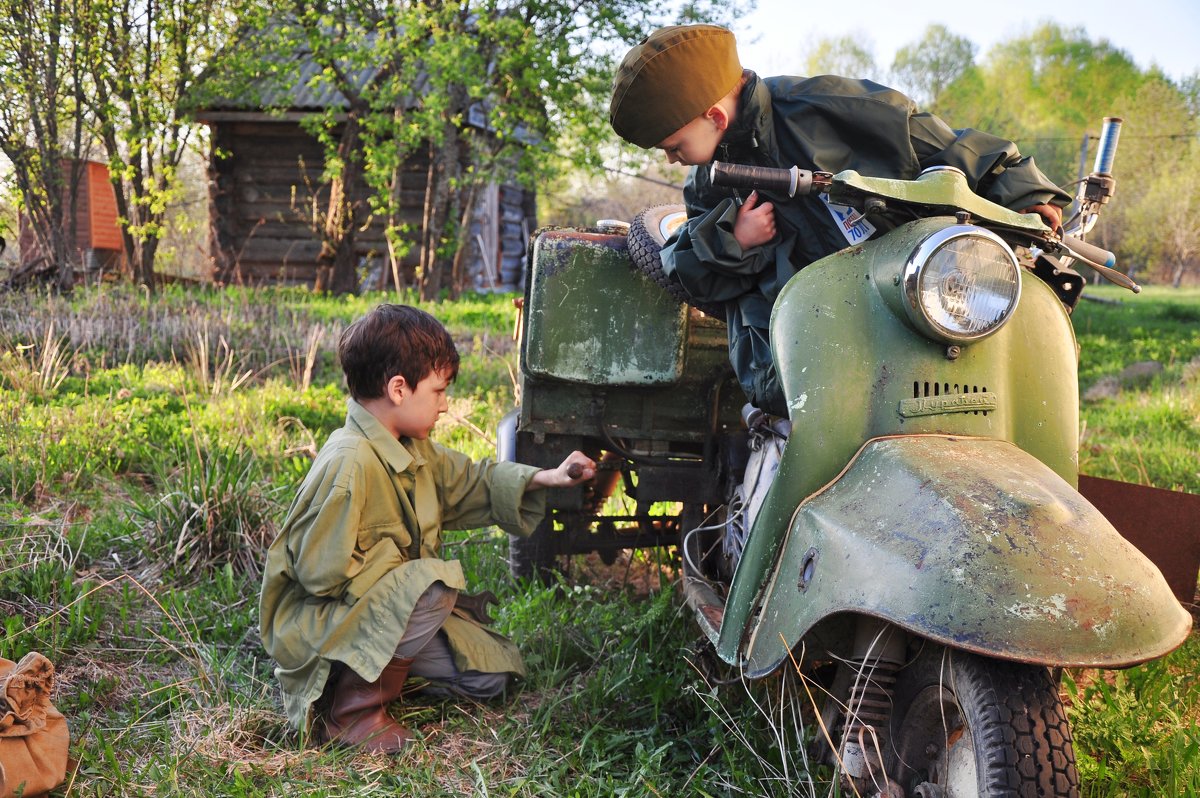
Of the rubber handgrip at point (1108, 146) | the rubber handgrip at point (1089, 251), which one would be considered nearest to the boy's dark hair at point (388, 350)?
the rubber handgrip at point (1089, 251)

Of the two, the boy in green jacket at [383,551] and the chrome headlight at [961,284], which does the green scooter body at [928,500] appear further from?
the boy in green jacket at [383,551]

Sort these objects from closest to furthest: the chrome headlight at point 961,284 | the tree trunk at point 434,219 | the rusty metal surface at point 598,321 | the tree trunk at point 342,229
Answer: the chrome headlight at point 961,284, the rusty metal surface at point 598,321, the tree trunk at point 434,219, the tree trunk at point 342,229

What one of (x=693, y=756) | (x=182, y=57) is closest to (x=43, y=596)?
(x=693, y=756)

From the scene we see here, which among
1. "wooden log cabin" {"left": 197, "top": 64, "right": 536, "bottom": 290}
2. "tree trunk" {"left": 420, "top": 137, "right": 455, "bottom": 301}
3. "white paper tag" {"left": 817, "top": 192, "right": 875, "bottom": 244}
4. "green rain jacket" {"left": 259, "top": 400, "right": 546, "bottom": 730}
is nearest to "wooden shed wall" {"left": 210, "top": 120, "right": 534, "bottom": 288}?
"wooden log cabin" {"left": 197, "top": 64, "right": 536, "bottom": 290}

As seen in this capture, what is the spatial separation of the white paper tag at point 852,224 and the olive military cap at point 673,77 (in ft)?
1.23

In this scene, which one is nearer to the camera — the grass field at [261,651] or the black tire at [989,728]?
the black tire at [989,728]

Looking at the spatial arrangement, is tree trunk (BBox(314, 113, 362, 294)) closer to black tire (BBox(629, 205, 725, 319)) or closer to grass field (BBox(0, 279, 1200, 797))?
grass field (BBox(0, 279, 1200, 797))

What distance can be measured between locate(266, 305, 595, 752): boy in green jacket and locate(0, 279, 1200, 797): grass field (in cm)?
13

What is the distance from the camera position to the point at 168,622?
124 inches

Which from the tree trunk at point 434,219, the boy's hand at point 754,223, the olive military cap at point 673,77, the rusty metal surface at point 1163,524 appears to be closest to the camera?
the olive military cap at point 673,77

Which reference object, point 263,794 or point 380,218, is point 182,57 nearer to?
point 380,218

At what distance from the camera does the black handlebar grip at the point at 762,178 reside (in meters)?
1.95

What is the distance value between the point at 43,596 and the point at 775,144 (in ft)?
8.81

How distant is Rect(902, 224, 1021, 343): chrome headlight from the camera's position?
1.79 meters
